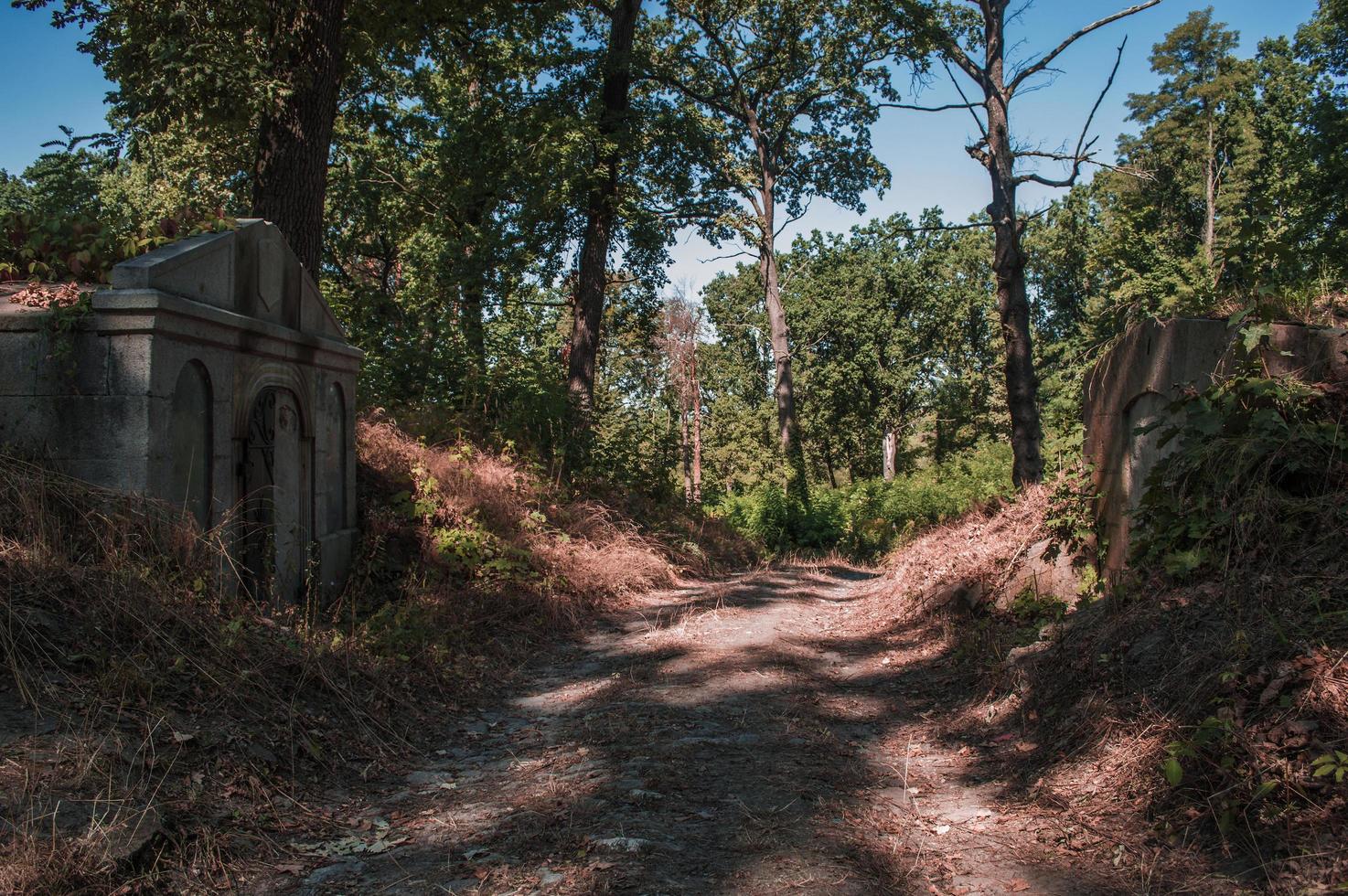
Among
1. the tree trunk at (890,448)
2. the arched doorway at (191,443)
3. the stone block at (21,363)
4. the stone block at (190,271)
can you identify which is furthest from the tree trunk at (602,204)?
the tree trunk at (890,448)

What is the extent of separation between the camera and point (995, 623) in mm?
7625

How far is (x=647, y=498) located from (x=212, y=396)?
426 inches

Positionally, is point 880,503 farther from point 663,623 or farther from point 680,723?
point 680,723

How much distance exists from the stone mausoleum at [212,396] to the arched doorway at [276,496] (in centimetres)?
2

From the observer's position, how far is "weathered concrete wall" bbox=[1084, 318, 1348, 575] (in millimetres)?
5105

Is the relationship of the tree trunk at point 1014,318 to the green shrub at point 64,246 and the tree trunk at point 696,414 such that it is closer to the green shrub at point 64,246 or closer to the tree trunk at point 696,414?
the green shrub at point 64,246

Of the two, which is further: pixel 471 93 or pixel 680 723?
pixel 471 93

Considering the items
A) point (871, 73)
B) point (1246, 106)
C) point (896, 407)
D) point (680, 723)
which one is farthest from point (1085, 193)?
point (680, 723)

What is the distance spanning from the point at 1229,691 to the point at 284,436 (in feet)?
23.7

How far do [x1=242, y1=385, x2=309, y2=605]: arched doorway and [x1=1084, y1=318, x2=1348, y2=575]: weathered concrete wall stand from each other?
20.7 feet

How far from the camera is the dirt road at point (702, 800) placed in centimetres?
355

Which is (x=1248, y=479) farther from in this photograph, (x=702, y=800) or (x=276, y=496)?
(x=276, y=496)

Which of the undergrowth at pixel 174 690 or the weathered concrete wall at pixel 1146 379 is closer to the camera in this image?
the undergrowth at pixel 174 690

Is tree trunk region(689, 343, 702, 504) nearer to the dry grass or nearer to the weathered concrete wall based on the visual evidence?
the weathered concrete wall
